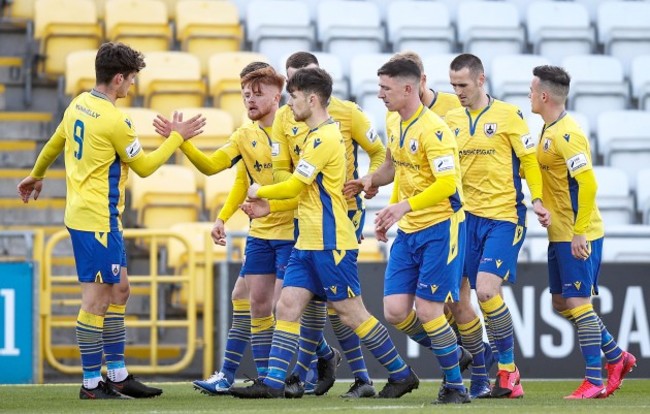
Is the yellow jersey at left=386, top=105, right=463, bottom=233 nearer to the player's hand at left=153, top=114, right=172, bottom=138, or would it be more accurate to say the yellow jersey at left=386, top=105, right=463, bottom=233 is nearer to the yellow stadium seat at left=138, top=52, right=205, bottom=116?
the player's hand at left=153, top=114, right=172, bottom=138

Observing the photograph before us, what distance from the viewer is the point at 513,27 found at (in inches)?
604

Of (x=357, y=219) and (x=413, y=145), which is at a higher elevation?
(x=413, y=145)

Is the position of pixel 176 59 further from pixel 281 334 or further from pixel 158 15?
pixel 281 334

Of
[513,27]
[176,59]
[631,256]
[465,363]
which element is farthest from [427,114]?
[513,27]

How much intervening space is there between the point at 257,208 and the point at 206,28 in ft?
23.5

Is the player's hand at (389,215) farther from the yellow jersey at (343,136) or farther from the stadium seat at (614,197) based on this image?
the stadium seat at (614,197)

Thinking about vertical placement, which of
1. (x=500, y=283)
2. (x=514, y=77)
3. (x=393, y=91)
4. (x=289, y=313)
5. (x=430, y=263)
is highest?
(x=514, y=77)

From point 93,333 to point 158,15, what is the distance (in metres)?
6.82

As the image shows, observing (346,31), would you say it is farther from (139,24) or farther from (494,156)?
(494,156)

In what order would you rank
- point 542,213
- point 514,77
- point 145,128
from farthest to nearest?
point 514,77 < point 145,128 < point 542,213

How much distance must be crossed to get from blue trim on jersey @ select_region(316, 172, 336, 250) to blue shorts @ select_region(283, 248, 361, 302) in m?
0.05

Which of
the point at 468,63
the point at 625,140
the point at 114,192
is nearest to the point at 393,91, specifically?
the point at 468,63

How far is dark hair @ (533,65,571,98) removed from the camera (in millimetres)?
8672

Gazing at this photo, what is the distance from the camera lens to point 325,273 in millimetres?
7754
